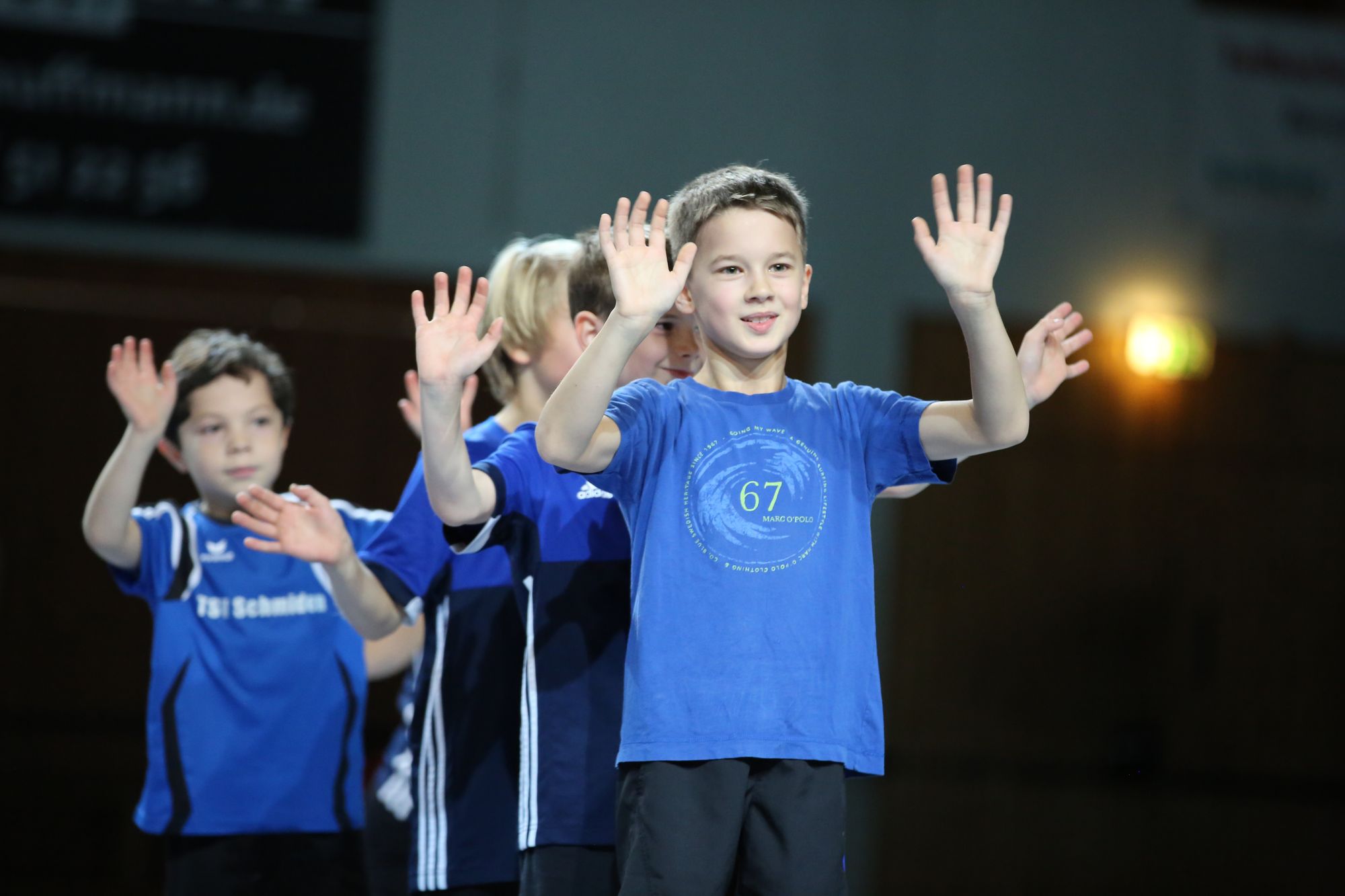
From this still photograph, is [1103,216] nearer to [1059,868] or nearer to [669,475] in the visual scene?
[1059,868]

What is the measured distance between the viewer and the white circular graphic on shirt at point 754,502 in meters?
1.76

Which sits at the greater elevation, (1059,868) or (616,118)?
(616,118)

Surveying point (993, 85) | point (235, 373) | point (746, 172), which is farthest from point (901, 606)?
point (746, 172)

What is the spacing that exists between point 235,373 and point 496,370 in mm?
613

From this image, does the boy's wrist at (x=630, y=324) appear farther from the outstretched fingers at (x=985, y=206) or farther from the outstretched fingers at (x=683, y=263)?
the outstretched fingers at (x=985, y=206)

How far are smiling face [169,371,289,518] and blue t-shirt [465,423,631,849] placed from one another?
32.0 inches

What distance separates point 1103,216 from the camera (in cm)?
735

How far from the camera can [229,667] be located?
2570mm

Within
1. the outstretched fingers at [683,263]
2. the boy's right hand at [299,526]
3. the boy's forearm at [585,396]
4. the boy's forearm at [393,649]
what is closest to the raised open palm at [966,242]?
the outstretched fingers at [683,263]

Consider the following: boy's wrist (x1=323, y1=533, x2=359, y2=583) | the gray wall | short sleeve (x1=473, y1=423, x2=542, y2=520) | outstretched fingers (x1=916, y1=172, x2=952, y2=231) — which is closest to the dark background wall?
the gray wall

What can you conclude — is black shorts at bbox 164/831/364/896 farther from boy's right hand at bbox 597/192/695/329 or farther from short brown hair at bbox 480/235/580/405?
boy's right hand at bbox 597/192/695/329

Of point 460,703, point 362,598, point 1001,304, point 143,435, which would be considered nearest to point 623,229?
point 362,598

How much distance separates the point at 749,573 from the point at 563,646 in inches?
16.4

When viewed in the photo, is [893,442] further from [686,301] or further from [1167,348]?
[1167,348]
